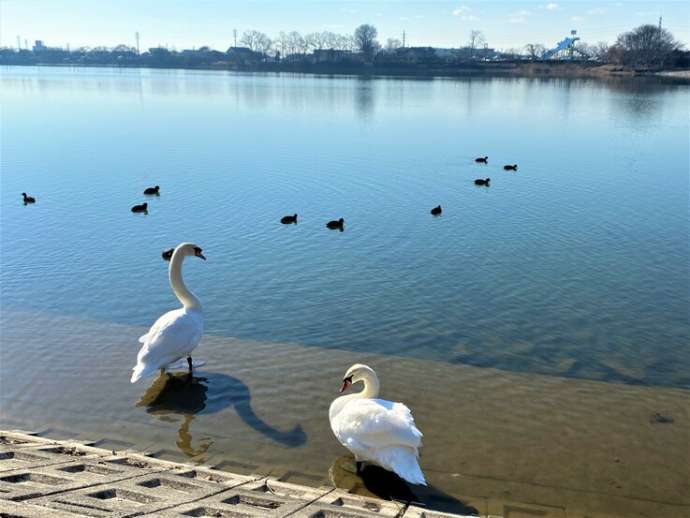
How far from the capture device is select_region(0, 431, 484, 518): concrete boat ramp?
199 inches

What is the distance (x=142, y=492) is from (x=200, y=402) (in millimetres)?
3425

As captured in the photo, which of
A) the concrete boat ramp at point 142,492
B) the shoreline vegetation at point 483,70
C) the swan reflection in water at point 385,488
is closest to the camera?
the concrete boat ramp at point 142,492

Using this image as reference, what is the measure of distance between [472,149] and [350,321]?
24345mm

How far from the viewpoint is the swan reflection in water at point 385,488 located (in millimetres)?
6668

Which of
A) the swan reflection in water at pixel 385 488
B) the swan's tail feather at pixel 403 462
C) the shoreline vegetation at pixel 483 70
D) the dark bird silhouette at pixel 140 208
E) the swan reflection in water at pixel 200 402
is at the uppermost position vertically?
the shoreline vegetation at pixel 483 70

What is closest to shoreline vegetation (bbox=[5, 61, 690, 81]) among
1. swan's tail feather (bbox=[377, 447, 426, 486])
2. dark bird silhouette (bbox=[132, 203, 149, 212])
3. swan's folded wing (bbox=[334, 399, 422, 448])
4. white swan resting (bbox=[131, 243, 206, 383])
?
dark bird silhouette (bbox=[132, 203, 149, 212])

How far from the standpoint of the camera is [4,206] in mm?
20688

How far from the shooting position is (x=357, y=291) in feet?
43.6

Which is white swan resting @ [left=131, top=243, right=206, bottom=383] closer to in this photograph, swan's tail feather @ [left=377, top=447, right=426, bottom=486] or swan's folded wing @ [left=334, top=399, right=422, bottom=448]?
swan's folded wing @ [left=334, top=399, right=422, bottom=448]

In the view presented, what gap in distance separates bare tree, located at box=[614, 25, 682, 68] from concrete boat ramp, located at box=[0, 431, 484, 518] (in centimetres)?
16271

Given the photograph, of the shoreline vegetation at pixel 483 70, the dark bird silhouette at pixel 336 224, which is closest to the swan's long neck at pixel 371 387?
the dark bird silhouette at pixel 336 224

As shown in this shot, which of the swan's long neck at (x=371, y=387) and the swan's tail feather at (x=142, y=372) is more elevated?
the swan's long neck at (x=371, y=387)

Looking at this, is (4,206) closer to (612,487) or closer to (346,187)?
(346,187)

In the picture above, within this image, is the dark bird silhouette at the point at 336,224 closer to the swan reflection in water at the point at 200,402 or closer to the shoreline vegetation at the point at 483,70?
the swan reflection in water at the point at 200,402
